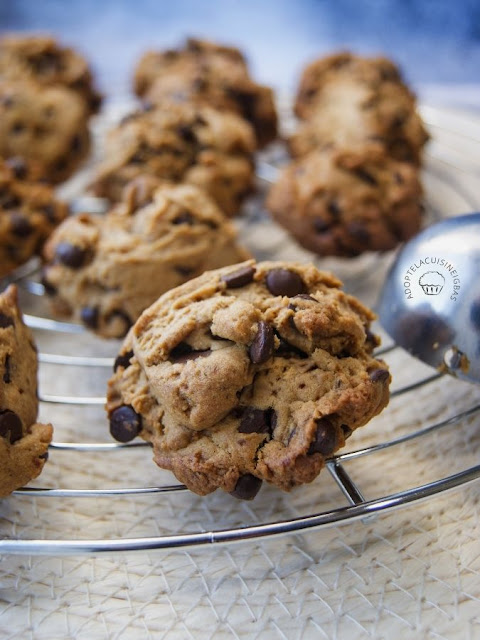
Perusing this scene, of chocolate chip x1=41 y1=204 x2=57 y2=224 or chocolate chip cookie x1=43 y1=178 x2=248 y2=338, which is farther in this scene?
chocolate chip x1=41 y1=204 x2=57 y2=224

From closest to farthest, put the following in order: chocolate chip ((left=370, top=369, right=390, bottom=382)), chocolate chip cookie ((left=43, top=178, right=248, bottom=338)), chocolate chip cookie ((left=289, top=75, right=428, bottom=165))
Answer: chocolate chip ((left=370, top=369, right=390, bottom=382)) < chocolate chip cookie ((left=43, top=178, right=248, bottom=338)) < chocolate chip cookie ((left=289, top=75, right=428, bottom=165))

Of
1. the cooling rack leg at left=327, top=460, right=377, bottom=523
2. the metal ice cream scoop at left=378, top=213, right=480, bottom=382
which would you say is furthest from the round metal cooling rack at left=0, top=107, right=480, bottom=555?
the metal ice cream scoop at left=378, top=213, right=480, bottom=382

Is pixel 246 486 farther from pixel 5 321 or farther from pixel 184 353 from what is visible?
pixel 5 321

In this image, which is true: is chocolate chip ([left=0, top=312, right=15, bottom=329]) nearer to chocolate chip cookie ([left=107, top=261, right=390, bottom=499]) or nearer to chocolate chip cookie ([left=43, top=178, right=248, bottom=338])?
chocolate chip cookie ([left=107, top=261, right=390, bottom=499])

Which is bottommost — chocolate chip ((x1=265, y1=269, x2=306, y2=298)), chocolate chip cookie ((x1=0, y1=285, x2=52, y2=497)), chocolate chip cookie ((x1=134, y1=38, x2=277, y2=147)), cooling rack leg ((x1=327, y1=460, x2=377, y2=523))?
cooling rack leg ((x1=327, y1=460, x2=377, y2=523))

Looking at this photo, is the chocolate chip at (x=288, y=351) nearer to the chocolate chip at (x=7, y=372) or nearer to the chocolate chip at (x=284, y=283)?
the chocolate chip at (x=284, y=283)

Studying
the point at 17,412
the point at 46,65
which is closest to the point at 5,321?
the point at 17,412

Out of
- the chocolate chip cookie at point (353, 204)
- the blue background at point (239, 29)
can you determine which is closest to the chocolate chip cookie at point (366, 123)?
the chocolate chip cookie at point (353, 204)
